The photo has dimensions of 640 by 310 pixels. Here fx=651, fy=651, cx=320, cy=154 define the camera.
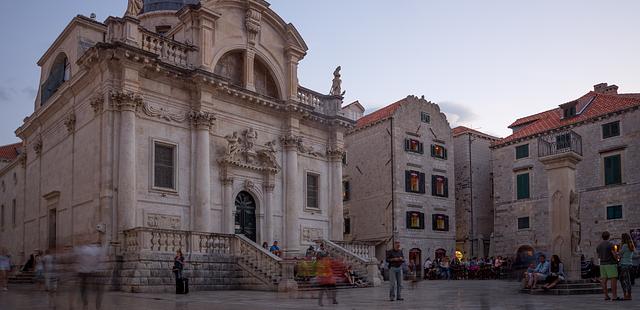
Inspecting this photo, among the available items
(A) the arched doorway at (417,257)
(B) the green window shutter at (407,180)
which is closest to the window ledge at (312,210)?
(B) the green window shutter at (407,180)

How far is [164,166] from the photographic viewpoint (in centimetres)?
2523

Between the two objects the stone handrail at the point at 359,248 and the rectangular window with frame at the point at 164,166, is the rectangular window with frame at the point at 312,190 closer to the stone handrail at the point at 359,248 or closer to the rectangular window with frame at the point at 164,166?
the stone handrail at the point at 359,248

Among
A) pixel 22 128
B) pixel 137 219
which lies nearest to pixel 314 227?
pixel 137 219

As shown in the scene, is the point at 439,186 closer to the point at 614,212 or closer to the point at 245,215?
the point at 614,212

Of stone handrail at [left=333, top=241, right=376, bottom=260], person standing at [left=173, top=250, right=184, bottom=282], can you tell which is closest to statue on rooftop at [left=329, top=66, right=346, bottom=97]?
stone handrail at [left=333, top=241, right=376, bottom=260]

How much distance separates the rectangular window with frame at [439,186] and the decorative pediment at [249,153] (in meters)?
19.6

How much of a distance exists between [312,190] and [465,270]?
40.3 ft

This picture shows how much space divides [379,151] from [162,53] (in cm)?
2213

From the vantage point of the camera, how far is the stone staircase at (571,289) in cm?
1816

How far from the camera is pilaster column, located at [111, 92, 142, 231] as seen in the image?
75.5 ft

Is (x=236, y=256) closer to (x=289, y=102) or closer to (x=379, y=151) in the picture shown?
(x=289, y=102)

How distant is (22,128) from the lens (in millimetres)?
32906

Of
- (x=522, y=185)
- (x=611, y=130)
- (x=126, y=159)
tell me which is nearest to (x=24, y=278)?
(x=126, y=159)

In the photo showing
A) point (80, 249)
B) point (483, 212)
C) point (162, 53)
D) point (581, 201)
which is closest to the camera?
point (80, 249)
